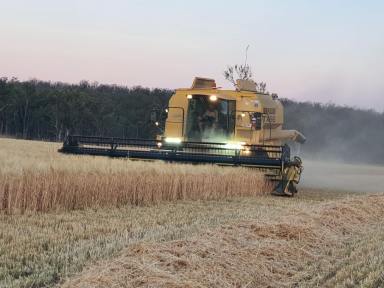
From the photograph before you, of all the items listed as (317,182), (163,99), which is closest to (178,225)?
(317,182)

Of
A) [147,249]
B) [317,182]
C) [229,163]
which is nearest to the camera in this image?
[147,249]

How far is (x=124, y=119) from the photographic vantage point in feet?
245

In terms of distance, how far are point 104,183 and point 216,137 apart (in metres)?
6.35

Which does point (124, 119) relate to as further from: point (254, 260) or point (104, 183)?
point (254, 260)

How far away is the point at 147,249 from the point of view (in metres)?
5.09

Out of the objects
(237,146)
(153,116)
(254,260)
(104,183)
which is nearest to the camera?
(254,260)

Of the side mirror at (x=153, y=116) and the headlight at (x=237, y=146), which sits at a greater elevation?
the side mirror at (x=153, y=116)

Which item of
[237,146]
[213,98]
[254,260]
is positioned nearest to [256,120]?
[237,146]

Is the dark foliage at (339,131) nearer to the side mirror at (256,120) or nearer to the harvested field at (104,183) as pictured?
the side mirror at (256,120)

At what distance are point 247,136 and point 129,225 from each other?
8.38 meters

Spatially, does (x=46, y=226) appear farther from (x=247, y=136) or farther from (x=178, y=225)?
(x=247, y=136)

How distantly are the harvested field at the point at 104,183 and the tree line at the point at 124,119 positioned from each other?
34.8 metres

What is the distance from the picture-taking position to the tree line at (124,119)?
51625mm

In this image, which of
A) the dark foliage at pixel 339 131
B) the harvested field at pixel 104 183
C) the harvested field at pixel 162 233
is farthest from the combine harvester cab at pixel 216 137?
the dark foliage at pixel 339 131
